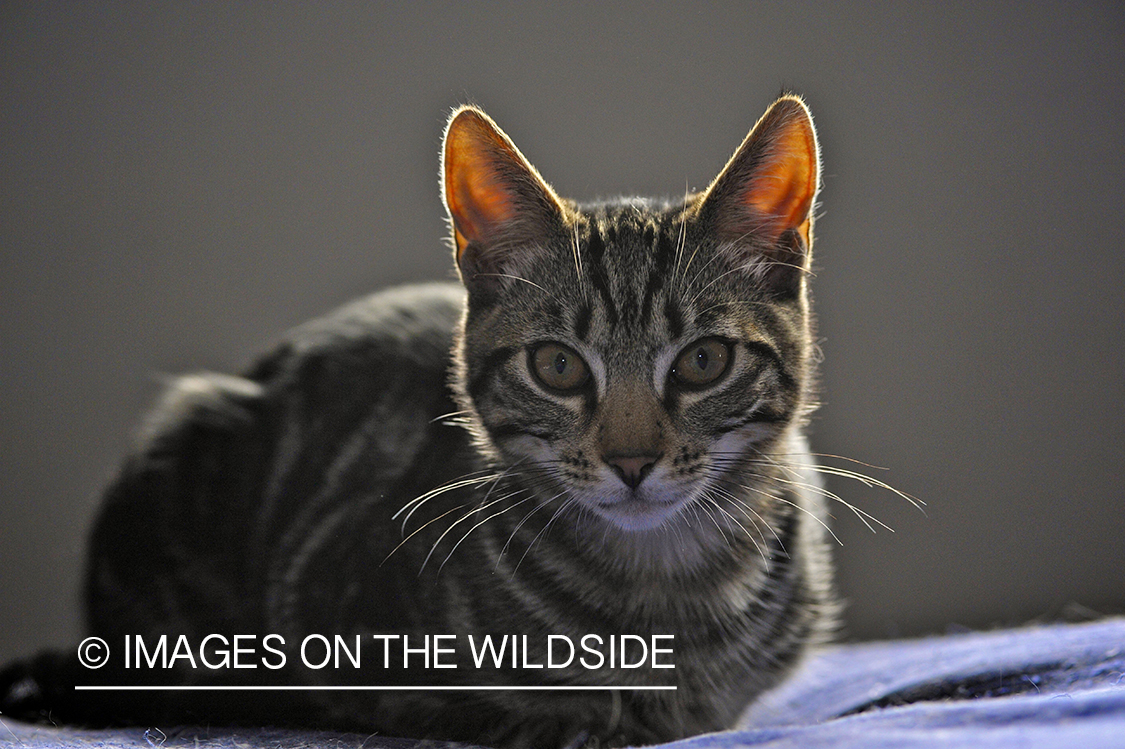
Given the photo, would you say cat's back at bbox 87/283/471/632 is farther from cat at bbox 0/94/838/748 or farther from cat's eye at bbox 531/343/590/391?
cat's eye at bbox 531/343/590/391

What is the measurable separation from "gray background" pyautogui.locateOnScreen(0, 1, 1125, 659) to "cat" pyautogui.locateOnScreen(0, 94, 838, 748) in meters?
0.10

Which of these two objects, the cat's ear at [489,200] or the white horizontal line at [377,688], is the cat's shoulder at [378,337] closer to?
the cat's ear at [489,200]

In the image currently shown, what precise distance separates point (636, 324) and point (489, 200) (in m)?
0.20

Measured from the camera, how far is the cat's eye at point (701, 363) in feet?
2.63

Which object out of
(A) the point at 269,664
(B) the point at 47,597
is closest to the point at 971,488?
(A) the point at 269,664

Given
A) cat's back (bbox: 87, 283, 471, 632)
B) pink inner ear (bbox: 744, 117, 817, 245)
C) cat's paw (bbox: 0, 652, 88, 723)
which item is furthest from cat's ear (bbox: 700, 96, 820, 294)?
cat's paw (bbox: 0, 652, 88, 723)

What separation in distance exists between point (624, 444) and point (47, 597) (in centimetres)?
79

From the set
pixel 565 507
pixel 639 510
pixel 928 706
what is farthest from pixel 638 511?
pixel 928 706

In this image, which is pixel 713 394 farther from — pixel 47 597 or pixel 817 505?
pixel 47 597

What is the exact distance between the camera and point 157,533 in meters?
1.04

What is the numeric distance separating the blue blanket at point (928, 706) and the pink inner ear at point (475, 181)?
0.49 metres

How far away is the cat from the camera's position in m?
0.80

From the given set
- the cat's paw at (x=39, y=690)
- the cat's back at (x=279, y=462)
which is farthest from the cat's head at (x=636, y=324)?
the cat's paw at (x=39, y=690)

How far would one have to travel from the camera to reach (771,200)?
2.77 feet
